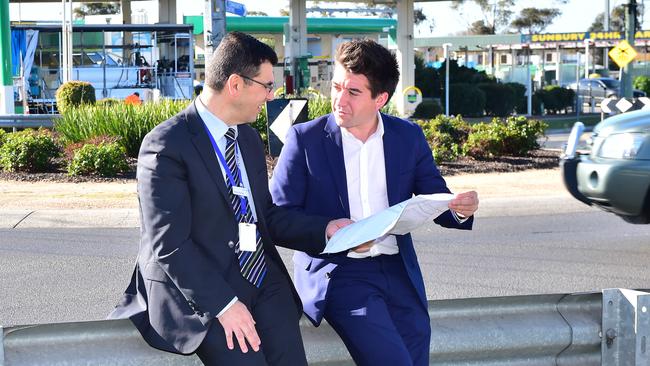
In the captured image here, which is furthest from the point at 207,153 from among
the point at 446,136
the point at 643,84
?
the point at 643,84

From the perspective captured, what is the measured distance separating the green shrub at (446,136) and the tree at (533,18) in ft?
266

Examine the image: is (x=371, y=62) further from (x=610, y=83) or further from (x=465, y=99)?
(x=610, y=83)

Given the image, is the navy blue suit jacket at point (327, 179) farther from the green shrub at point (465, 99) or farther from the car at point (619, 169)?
the green shrub at point (465, 99)

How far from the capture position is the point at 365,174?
4.50 m

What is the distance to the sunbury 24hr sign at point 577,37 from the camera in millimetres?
48375

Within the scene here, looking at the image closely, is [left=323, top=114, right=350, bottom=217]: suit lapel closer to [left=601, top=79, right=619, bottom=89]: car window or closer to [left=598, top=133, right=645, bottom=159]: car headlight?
[left=598, top=133, right=645, bottom=159]: car headlight

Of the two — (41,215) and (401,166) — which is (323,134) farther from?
(41,215)

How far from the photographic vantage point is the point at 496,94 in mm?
35719

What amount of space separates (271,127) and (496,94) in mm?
24805

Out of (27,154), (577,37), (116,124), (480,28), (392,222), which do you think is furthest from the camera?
(480,28)

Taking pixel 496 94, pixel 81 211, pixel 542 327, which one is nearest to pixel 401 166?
pixel 542 327

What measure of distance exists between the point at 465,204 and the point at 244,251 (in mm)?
992

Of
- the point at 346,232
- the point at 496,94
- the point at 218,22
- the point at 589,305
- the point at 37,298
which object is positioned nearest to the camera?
the point at 346,232

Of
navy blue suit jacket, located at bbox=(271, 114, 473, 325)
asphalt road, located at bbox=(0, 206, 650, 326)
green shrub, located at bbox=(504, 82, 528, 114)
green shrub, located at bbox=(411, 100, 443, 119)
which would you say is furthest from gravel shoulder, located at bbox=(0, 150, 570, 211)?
green shrub, located at bbox=(504, 82, 528, 114)
